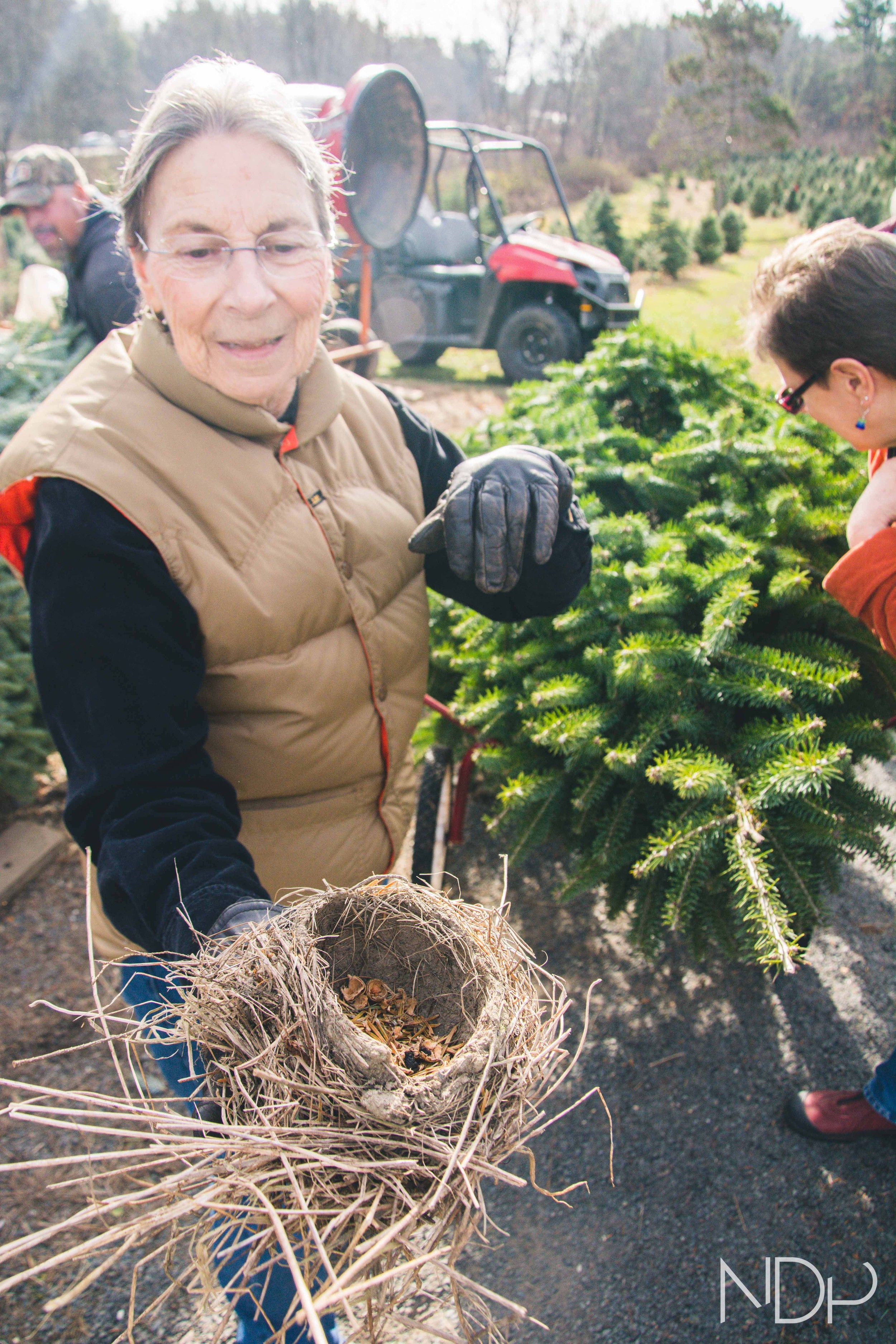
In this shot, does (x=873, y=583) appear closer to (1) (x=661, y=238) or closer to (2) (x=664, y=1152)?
(2) (x=664, y=1152)

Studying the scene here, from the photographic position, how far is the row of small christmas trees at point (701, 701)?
73.6 inches

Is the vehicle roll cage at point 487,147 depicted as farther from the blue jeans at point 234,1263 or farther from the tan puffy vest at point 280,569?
the blue jeans at point 234,1263

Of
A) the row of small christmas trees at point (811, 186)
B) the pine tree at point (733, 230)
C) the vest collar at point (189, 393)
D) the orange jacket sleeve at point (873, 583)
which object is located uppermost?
the row of small christmas trees at point (811, 186)

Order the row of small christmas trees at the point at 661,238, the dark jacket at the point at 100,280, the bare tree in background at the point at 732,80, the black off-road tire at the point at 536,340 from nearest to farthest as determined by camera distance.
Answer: the dark jacket at the point at 100,280 < the black off-road tire at the point at 536,340 < the row of small christmas trees at the point at 661,238 < the bare tree in background at the point at 732,80

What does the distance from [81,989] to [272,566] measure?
219 cm

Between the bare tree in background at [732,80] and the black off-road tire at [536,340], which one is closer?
the black off-road tire at [536,340]

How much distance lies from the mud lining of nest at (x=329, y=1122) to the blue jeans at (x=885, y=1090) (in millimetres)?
1610

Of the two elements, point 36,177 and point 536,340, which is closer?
point 36,177

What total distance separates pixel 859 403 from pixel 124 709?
6.14 ft

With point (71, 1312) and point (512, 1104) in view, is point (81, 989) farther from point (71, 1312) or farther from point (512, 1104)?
point (512, 1104)

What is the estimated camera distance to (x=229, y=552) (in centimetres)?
147

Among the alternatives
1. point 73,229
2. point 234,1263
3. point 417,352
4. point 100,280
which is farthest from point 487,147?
point 234,1263

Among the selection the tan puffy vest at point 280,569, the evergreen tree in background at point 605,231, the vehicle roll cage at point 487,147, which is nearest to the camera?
the tan puffy vest at point 280,569

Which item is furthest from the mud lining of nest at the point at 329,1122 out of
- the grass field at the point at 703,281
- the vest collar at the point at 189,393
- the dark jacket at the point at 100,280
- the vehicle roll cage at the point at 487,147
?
the vehicle roll cage at the point at 487,147
